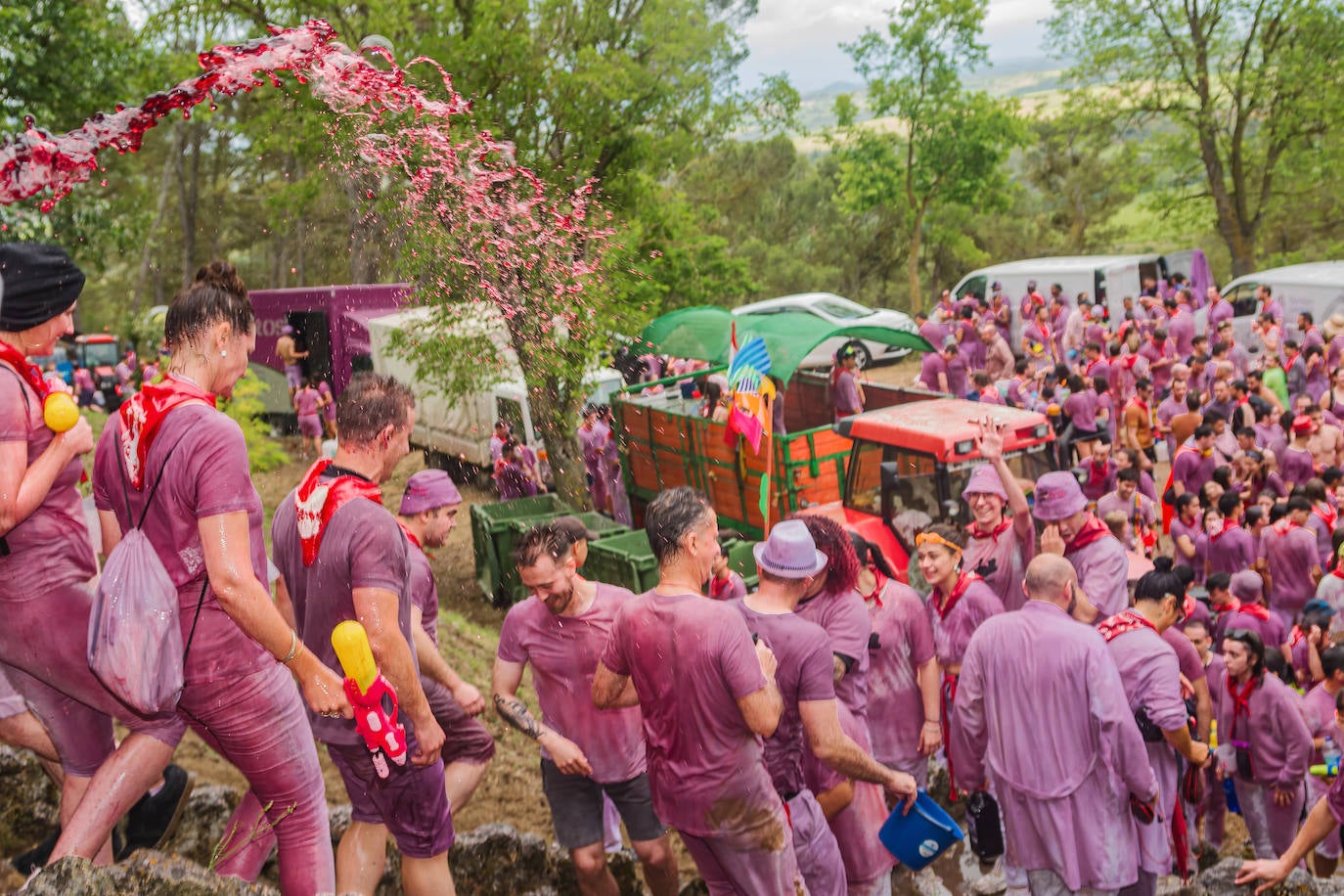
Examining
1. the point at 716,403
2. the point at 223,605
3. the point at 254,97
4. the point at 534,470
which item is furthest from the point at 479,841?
the point at 254,97

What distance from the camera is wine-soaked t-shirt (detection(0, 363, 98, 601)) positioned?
10.1 feet

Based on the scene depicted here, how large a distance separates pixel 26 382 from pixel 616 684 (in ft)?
6.46

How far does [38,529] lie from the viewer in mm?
3264

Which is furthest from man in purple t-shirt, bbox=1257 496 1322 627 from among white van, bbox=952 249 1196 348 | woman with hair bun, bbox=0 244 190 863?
white van, bbox=952 249 1196 348

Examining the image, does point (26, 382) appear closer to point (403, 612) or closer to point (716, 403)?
point (403, 612)

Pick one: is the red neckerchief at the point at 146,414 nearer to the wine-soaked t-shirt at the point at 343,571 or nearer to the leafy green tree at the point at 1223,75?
the wine-soaked t-shirt at the point at 343,571

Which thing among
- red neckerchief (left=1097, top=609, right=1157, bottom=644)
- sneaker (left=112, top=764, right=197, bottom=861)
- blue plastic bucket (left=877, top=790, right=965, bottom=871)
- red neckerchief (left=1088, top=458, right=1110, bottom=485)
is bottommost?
blue plastic bucket (left=877, top=790, right=965, bottom=871)

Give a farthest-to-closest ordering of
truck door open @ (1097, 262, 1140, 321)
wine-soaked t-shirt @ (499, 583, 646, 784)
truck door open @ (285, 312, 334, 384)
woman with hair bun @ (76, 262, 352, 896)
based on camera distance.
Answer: truck door open @ (1097, 262, 1140, 321) → truck door open @ (285, 312, 334, 384) → wine-soaked t-shirt @ (499, 583, 646, 784) → woman with hair bun @ (76, 262, 352, 896)

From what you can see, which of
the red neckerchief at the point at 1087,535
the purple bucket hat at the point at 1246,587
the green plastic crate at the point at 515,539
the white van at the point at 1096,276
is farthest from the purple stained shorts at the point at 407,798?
the white van at the point at 1096,276

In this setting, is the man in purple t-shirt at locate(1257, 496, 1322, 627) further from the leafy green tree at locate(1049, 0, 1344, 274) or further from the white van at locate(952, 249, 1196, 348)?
the leafy green tree at locate(1049, 0, 1344, 274)

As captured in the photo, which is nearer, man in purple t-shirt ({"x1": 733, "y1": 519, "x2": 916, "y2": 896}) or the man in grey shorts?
man in purple t-shirt ({"x1": 733, "y1": 519, "x2": 916, "y2": 896})

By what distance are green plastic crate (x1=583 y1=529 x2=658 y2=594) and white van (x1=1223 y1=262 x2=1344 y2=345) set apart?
12.0m

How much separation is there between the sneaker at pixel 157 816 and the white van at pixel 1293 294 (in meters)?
16.7

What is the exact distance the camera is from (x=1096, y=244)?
113 ft
